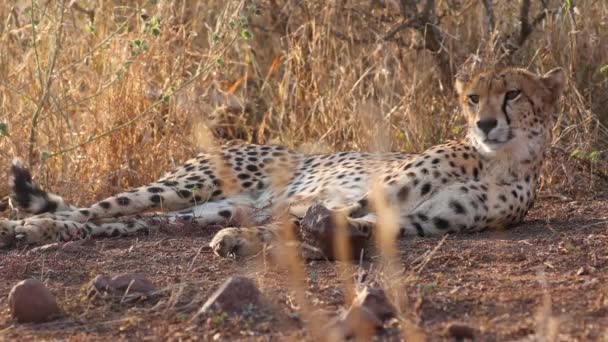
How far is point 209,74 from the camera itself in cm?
573

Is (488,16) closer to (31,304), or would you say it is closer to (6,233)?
(6,233)

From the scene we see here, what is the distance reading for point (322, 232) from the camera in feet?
11.3

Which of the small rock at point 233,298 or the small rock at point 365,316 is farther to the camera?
the small rock at point 233,298

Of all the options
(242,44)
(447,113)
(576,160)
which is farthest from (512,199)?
(242,44)

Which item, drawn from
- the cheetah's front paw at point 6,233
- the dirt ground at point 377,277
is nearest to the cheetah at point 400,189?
the cheetah's front paw at point 6,233

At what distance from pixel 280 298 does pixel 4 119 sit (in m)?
2.47

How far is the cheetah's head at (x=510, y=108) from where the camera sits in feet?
13.9

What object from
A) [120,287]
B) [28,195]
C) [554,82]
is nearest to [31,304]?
[120,287]

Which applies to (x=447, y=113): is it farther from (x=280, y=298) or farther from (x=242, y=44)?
(x=280, y=298)

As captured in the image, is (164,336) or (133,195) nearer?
(164,336)

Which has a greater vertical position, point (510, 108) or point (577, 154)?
point (510, 108)

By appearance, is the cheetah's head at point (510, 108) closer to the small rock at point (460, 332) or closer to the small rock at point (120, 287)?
the small rock at point (120, 287)

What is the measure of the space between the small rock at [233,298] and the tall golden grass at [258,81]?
1.96 meters

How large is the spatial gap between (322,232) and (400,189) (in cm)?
93
